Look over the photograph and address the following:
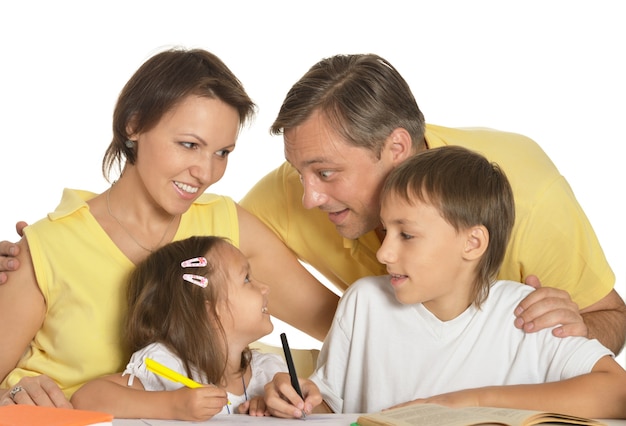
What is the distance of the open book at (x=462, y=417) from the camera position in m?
1.91

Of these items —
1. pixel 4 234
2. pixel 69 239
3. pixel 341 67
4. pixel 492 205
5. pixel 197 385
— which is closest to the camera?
pixel 197 385

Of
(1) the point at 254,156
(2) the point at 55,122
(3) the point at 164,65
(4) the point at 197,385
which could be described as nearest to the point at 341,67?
(3) the point at 164,65

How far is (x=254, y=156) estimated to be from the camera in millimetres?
4469

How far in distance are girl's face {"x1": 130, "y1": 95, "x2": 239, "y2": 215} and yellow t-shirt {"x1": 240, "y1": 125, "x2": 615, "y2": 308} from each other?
1.63 ft

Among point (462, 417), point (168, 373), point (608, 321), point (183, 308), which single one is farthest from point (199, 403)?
point (608, 321)

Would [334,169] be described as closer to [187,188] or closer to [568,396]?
[187,188]

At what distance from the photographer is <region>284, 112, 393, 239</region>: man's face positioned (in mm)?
2762

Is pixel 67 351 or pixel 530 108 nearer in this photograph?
pixel 67 351

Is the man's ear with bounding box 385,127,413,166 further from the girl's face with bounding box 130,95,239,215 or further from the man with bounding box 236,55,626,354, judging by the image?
the girl's face with bounding box 130,95,239,215

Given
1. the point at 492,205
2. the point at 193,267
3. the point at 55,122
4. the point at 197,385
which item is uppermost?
the point at 55,122

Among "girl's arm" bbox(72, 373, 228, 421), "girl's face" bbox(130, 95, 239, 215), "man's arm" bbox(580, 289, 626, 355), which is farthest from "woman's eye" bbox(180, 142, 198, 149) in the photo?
"man's arm" bbox(580, 289, 626, 355)

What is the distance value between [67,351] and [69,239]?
0.29 m

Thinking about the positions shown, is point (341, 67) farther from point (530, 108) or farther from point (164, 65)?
point (530, 108)

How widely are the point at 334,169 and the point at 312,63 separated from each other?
1.83 meters
